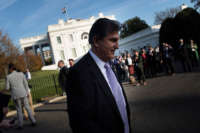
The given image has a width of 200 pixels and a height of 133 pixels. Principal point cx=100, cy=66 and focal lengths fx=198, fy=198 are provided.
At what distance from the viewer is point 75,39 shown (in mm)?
60750

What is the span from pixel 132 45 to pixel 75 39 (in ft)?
74.0

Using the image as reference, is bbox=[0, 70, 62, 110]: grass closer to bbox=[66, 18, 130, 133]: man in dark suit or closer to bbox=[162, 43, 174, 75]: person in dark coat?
bbox=[162, 43, 174, 75]: person in dark coat

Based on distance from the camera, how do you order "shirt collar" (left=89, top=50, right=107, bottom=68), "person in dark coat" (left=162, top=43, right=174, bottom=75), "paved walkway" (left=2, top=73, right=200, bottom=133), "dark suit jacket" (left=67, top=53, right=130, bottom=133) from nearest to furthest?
1. "dark suit jacket" (left=67, top=53, right=130, bottom=133)
2. "shirt collar" (left=89, top=50, right=107, bottom=68)
3. "paved walkway" (left=2, top=73, right=200, bottom=133)
4. "person in dark coat" (left=162, top=43, right=174, bottom=75)

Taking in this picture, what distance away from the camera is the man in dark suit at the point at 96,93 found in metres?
1.43

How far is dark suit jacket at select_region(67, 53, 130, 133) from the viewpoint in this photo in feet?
4.66

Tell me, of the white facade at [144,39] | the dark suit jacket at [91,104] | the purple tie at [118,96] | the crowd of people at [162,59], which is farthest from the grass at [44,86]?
the white facade at [144,39]

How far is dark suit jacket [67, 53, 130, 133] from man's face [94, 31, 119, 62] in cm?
20

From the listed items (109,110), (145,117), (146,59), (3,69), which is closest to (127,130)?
(109,110)

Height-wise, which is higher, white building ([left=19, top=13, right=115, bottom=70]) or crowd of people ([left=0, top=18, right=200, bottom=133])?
white building ([left=19, top=13, right=115, bottom=70])

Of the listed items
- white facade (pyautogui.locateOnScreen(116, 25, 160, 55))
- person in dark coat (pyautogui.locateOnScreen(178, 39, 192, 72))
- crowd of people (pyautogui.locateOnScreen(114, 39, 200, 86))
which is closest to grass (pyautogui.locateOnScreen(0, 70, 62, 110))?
crowd of people (pyautogui.locateOnScreen(114, 39, 200, 86))

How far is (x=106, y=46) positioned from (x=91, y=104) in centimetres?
52

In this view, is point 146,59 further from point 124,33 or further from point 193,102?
point 124,33

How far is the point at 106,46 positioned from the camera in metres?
1.68

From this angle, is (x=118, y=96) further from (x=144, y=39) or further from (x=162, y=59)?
(x=144, y=39)
